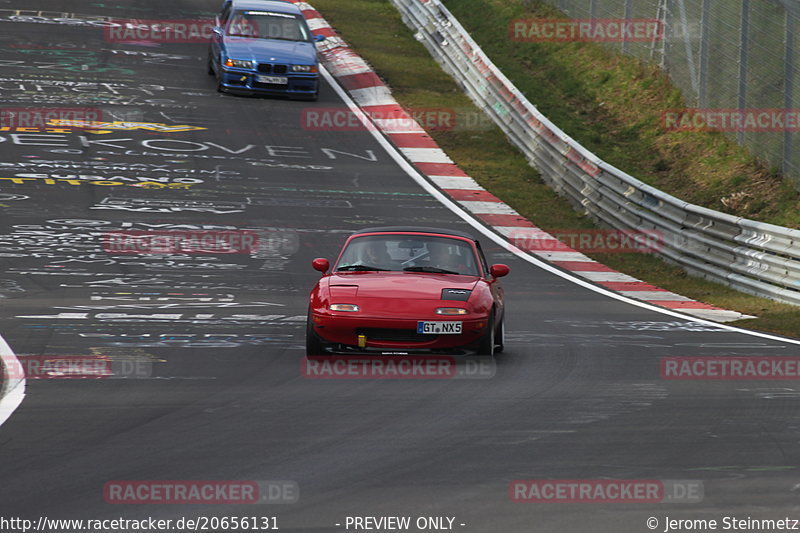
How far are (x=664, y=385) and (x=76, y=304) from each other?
6.45 m

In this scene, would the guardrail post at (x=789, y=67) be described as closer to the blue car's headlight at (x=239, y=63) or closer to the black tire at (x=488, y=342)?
the black tire at (x=488, y=342)

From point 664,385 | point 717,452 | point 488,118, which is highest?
point 717,452

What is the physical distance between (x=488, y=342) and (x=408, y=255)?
145 centimetres

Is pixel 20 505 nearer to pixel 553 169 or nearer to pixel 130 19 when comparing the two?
pixel 553 169

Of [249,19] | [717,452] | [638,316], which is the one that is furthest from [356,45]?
[717,452]

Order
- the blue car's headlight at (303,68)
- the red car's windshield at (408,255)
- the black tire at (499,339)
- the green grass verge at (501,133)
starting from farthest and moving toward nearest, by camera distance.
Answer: the blue car's headlight at (303,68) < the green grass verge at (501,133) < the red car's windshield at (408,255) < the black tire at (499,339)

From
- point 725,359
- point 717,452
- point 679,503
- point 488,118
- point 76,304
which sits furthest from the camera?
point 488,118

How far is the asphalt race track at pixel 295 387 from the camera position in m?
6.84

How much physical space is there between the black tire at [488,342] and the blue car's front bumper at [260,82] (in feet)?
54.8

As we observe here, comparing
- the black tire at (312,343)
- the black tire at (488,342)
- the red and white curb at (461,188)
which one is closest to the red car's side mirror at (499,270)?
the black tire at (488,342)

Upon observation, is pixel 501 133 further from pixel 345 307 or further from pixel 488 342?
pixel 345 307

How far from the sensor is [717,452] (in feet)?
26.2

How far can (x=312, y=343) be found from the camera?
36.4 ft

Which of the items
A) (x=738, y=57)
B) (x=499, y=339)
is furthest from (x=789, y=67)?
(x=499, y=339)
